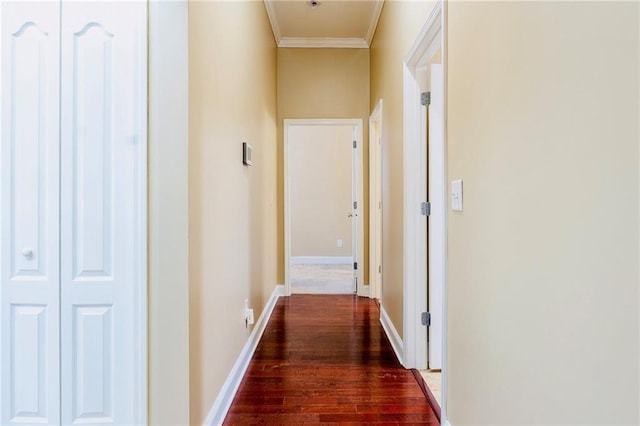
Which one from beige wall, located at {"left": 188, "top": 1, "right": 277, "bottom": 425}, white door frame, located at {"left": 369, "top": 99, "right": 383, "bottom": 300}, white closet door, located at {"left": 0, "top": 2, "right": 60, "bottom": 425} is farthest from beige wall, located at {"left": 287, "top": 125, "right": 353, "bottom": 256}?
white closet door, located at {"left": 0, "top": 2, "right": 60, "bottom": 425}

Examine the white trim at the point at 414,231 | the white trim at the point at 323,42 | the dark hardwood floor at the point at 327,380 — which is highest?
the white trim at the point at 323,42

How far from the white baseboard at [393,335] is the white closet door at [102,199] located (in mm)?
1664

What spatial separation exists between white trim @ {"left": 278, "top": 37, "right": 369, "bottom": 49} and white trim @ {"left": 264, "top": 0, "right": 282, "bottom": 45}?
11cm

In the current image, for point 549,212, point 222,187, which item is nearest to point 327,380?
point 222,187

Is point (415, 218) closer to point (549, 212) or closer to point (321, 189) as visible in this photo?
point (549, 212)

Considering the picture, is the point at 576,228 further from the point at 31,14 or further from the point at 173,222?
the point at 31,14

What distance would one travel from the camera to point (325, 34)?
3930 mm

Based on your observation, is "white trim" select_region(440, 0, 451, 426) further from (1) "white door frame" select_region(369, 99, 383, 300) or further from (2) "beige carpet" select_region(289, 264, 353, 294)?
(2) "beige carpet" select_region(289, 264, 353, 294)

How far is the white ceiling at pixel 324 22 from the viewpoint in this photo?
328 cm

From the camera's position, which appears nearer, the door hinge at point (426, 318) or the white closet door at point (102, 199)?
the white closet door at point (102, 199)

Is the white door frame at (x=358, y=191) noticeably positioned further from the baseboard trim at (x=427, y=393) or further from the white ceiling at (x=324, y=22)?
the baseboard trim at (x=427, y=393)

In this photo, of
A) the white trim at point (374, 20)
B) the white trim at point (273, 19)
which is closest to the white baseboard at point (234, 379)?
the white trim at point (273, 19)

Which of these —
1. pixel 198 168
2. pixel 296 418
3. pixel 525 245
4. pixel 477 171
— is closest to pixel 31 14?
pixel 198 168

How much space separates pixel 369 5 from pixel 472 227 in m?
2.84
